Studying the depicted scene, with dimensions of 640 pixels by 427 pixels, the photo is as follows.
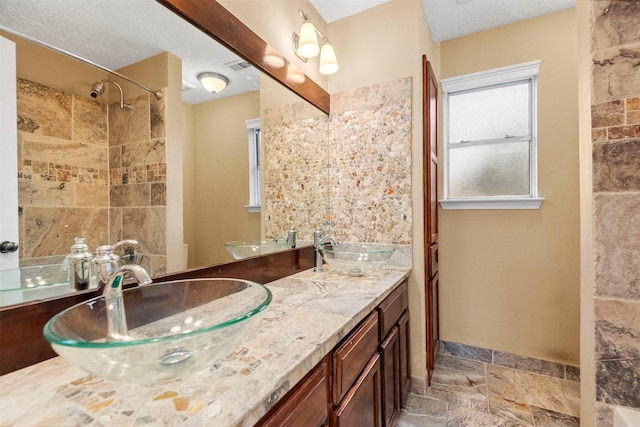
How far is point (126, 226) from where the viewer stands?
97cm

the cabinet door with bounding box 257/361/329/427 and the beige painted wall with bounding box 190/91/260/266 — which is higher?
the beige painted wall with bounding box 190/91/260/266

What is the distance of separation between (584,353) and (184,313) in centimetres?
155

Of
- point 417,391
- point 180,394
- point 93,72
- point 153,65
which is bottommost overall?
point 417,391

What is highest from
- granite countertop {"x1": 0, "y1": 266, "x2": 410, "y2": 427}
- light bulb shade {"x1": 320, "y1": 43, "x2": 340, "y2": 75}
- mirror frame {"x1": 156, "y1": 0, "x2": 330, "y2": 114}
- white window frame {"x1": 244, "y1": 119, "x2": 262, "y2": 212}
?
light bulb shade {"x1": 320, "y1": 43, "x2": 340, "y2": 75}

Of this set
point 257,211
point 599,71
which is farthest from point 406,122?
point 257,211

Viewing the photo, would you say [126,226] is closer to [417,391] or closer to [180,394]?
[180,394]

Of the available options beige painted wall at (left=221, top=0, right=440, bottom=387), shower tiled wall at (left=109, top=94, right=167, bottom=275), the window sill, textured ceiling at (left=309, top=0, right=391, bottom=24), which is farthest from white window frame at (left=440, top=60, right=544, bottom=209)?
shower tiled wall at (left=109, top=94, right=167, bottom=275)

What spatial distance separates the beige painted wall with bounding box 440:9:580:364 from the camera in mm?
2154

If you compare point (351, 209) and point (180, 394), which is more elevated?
point (351, 209)

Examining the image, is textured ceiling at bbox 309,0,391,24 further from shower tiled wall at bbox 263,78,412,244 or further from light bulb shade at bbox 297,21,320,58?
shower tiled wall at bbox 263,78,412,244

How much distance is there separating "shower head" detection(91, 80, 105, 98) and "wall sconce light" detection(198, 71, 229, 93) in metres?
0.41

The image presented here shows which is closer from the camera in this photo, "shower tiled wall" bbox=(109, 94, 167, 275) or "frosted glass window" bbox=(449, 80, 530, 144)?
"shower tiled wall" bbox=(109, 94, 167, 275)

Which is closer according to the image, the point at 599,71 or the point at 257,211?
the point at 599,71

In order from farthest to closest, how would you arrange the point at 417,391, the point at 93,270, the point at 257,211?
1. the point at 417,391
2. the point at 257,211
3. the point at 93,270
